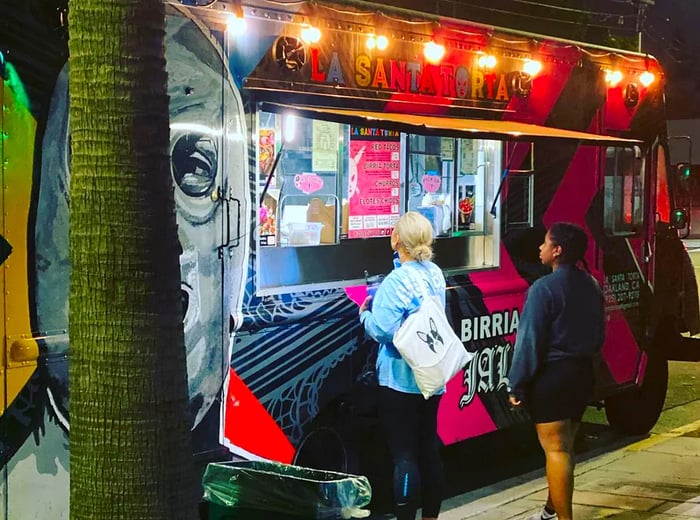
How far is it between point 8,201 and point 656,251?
601 centimetres

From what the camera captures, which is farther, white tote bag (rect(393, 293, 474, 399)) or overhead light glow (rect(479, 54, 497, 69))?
overhead light glow (rect(479, 54, 497, 69))

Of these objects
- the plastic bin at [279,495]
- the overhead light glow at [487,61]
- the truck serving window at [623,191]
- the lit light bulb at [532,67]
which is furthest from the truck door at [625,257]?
the plastic bin at [279,495]

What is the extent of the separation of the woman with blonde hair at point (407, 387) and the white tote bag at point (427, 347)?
0.20 feet

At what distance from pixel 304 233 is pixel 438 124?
1.00m

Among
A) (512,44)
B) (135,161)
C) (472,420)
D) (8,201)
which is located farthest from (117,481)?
(512,44)

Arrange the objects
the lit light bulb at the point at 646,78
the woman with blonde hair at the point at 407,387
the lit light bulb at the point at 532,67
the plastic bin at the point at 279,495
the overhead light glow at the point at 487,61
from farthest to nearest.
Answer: the lit light bulb at the point at 646,78 → the lit light bulb at the point at 532,67 → the overhead light glow at the point at 487,61 → the woman with blonde hair at the point at 407,387 → the plastic bin at the point at 279,495

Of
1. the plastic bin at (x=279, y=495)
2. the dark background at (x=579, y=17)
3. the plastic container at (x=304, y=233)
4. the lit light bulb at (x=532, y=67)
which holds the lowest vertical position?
the plastic bin at (x=279, y=495)

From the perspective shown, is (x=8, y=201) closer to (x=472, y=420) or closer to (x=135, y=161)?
(x=135, y=161)

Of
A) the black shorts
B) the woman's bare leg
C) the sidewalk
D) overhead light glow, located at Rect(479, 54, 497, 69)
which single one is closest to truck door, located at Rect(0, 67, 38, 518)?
the black shorts

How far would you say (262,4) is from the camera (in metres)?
5.45

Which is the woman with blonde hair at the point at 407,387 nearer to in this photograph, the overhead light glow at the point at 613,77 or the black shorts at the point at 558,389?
the black shorts at the point at 558,389

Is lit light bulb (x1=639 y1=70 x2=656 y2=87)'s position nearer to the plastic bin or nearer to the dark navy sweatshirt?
the dark navy sweatshirt

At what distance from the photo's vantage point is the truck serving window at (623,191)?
8.23 meters

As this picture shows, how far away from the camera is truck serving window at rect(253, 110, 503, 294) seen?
5.92 m
